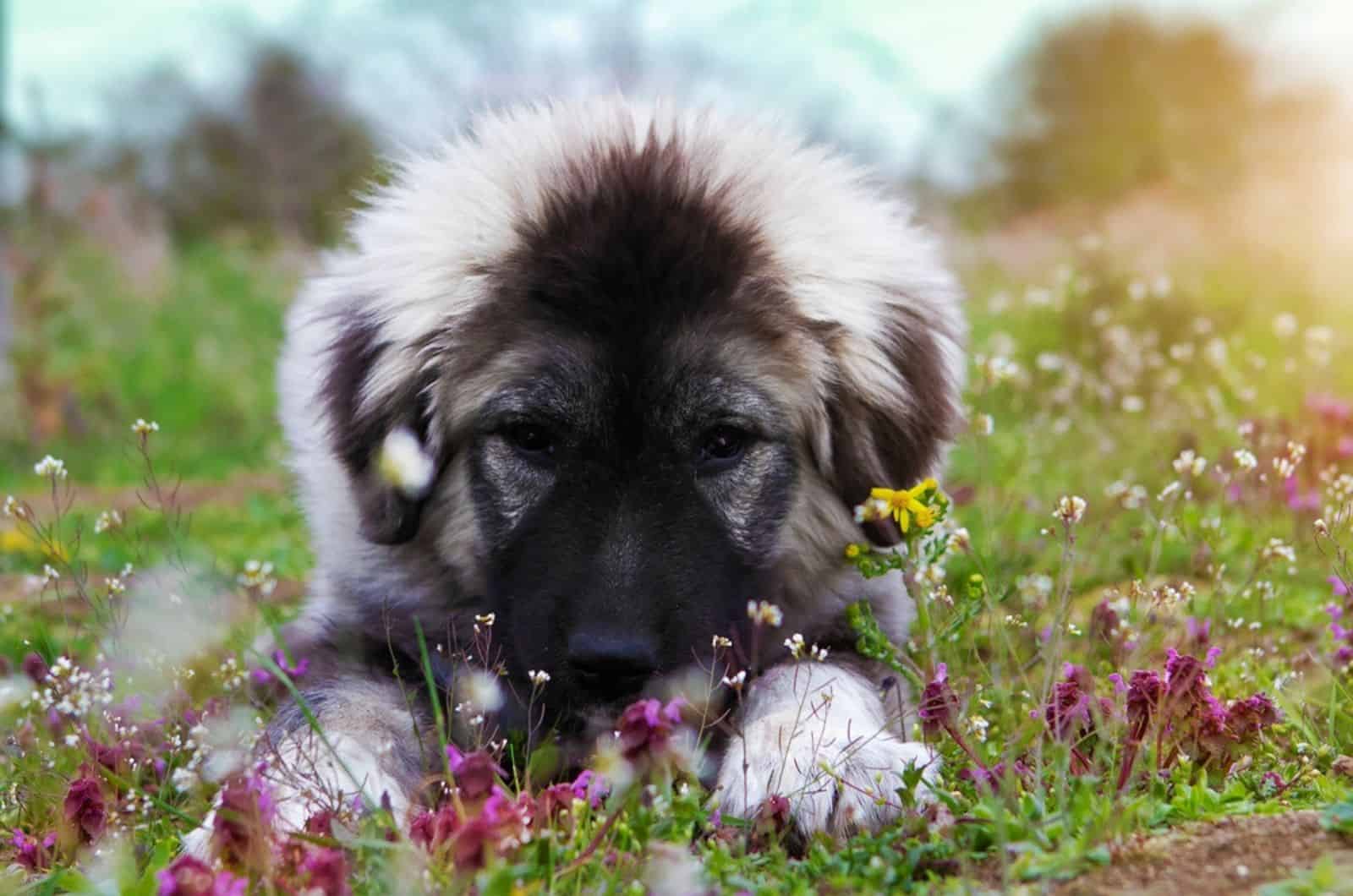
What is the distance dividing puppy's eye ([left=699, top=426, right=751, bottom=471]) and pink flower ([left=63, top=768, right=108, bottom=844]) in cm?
129

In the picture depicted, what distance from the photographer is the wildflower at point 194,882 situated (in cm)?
181

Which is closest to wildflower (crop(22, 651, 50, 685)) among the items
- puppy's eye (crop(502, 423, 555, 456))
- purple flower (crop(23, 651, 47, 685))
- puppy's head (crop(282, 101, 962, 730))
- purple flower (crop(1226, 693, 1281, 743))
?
purple flower (crop(23, 651, 47, 685))

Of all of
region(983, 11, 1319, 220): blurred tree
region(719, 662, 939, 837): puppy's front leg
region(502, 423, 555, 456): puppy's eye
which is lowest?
region(719, 662, 939, 837): puppy's front leg

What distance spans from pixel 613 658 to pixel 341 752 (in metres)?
0.54

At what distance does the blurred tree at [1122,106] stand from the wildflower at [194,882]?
18328 millimetres

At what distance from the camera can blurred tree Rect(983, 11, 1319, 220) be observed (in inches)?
786

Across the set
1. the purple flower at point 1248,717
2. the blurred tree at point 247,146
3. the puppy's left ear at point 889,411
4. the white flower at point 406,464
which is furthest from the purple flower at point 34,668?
the blurred tree at point 247,146

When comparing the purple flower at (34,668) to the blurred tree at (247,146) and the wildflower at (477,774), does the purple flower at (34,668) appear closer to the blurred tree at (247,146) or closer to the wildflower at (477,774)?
the wildflower at (477,774)

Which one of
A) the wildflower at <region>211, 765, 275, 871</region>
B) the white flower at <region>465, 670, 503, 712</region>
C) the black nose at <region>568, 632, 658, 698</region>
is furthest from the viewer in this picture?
the black nose at <region>568, 632, 658, 698</region>

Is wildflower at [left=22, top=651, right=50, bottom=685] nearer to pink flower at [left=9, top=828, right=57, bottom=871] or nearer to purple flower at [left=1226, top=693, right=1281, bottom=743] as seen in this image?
pink flower at [left=9, top=828, right=57, bottom=871]

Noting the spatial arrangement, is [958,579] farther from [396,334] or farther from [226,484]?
[226,484]

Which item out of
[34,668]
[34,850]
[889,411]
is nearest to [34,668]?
[34,668]

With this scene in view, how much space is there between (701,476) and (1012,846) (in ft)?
3.64

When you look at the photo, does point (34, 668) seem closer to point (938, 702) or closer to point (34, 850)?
point (34, 850)
